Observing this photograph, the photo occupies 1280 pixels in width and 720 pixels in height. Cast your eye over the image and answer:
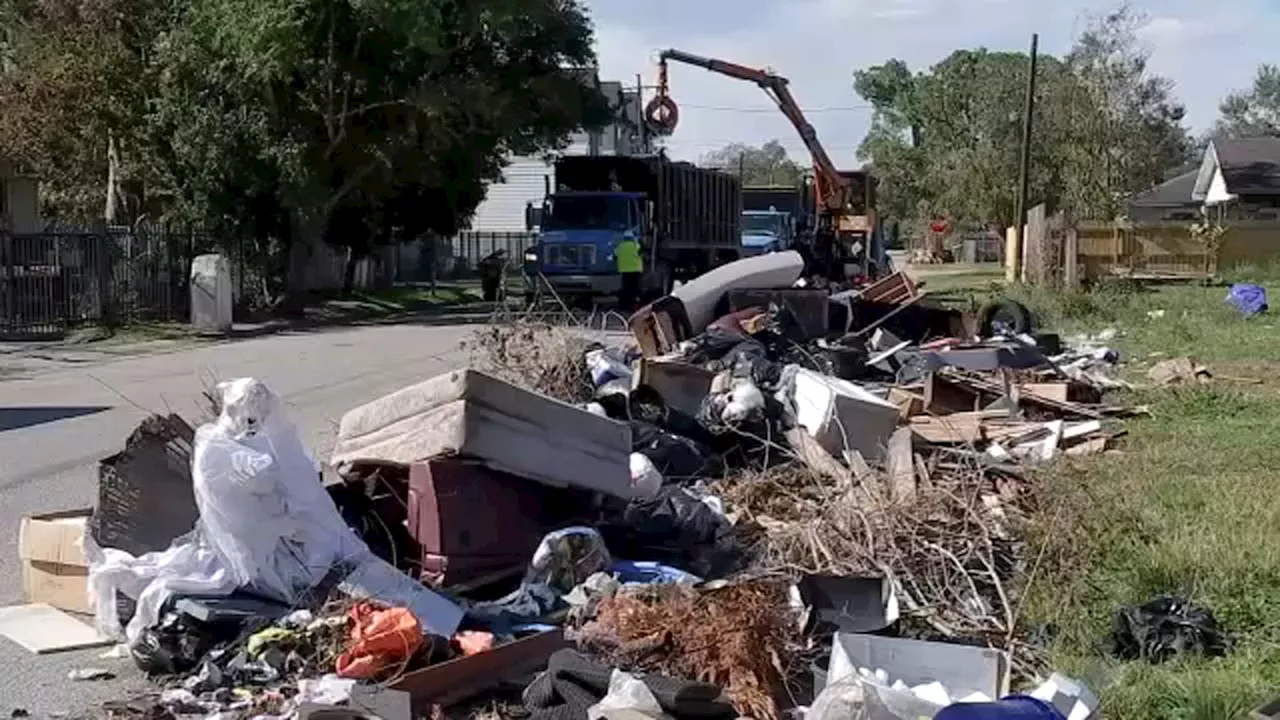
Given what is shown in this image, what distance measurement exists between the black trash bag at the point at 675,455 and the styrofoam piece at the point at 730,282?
6844 millimetres

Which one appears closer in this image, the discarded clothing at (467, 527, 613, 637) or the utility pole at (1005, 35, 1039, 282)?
the discarded clothing at (467, 527, 613, 637)

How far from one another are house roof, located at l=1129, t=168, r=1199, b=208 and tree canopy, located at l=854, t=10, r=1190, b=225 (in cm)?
120

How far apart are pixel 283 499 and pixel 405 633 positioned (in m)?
1.10

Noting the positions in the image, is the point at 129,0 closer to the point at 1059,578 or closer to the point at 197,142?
the point at 197,142

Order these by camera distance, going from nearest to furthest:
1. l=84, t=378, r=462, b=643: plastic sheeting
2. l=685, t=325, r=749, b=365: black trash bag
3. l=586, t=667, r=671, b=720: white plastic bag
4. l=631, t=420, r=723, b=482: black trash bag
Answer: l=586, t=667, r=671, b=720: white plastic bag → l=84, t=378, r=462, b=643: plastic sheeting → l=631, t=420, r=723, b=482: black trash bag → l=685, t=325, r=749, b=365: black trash bag

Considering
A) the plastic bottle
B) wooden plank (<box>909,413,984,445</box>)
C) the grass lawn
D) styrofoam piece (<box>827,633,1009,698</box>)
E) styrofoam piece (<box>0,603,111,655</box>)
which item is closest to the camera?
the plastic bottle

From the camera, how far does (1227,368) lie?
720 inches

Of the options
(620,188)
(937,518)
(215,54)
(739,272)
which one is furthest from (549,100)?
(937,518)

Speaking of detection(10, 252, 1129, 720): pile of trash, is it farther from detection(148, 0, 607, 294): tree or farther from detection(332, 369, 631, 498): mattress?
detection(148, 0, 607, 294): tree

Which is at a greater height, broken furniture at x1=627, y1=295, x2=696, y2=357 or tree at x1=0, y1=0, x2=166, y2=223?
tree at x1=0, y1=0, x2=166, y2=223

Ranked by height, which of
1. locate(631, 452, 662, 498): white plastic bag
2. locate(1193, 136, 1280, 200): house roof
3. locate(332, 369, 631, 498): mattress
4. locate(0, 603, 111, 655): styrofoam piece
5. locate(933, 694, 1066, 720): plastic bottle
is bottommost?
locate(0, 603, 111, 655): styrofoam piece

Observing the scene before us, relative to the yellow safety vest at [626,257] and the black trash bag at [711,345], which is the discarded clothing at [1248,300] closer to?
the yellow safety vest at [626,257]

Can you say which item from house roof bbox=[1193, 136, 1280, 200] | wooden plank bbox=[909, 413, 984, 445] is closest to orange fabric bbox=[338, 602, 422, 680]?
wooden plank bbox=[909, 413, 984, 445]

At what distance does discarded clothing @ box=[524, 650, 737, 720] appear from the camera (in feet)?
18.8
